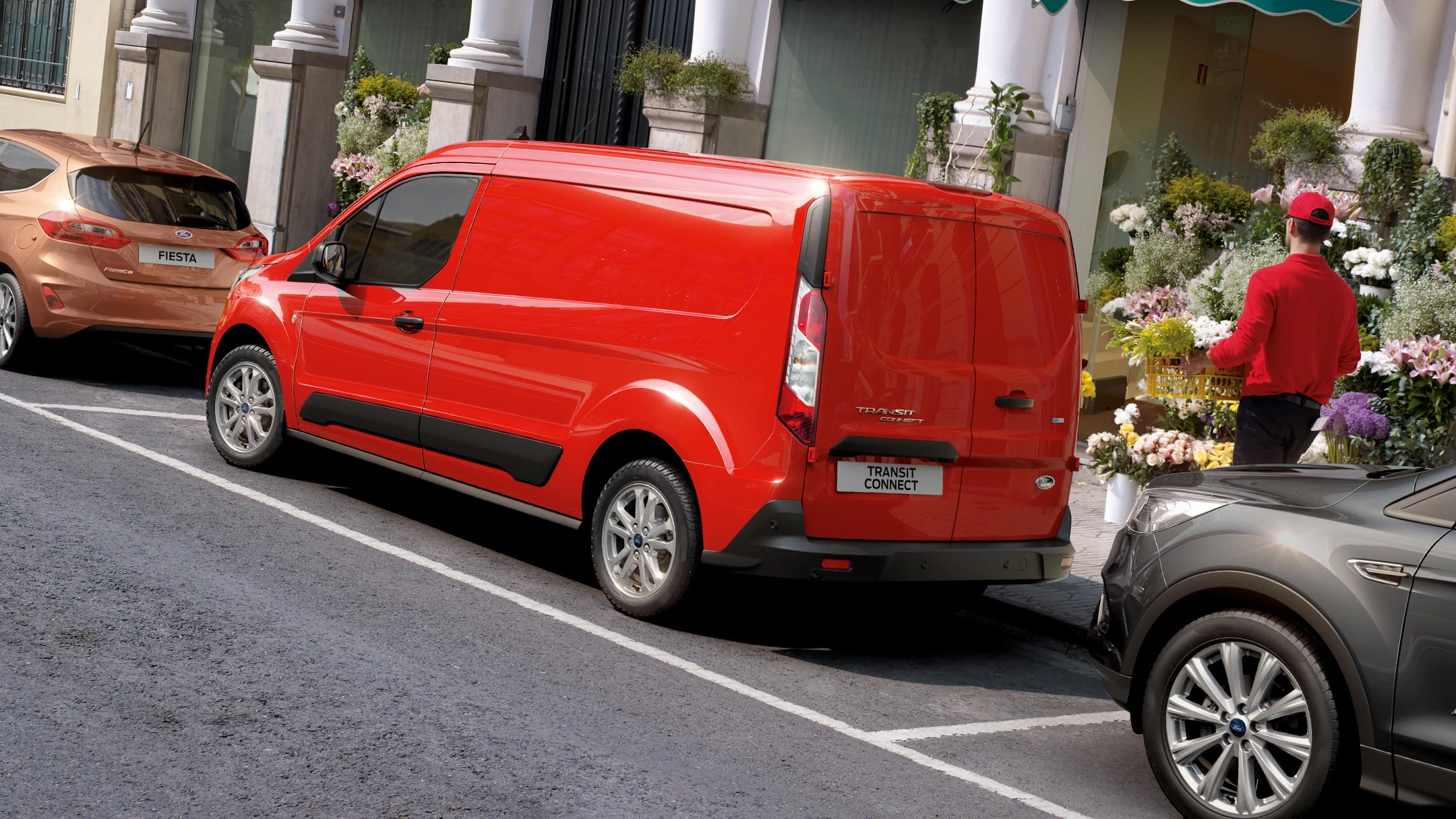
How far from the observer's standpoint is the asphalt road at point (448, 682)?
14.1 ft

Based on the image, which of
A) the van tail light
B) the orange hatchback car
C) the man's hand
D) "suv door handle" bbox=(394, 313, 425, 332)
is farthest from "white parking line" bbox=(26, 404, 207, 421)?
the man's hand

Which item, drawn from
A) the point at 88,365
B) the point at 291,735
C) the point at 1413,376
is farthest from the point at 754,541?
the point at 88,365

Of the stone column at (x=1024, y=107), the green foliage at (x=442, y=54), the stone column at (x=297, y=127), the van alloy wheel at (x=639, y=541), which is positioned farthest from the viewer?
the stone column at (x=297, y=127)

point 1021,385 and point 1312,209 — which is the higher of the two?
point 1312,209

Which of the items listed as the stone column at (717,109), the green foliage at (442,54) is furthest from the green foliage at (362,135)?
the stone column at (717,109)

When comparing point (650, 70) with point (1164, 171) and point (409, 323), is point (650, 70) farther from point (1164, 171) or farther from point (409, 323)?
point (409, 323)

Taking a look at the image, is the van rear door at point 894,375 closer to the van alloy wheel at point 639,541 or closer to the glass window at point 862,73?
the van alloy wheel at point 639,541

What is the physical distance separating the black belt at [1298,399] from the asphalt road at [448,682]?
1601 mm

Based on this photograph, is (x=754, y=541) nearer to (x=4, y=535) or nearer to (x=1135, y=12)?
(x=4, y=535)

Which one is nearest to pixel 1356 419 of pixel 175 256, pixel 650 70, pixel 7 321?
pixel 175 256

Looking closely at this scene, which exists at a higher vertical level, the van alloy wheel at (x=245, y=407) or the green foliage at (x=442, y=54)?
the green foliage at (x=442, y=54)

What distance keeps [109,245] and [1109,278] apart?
734 centimetres

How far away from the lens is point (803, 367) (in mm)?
5852

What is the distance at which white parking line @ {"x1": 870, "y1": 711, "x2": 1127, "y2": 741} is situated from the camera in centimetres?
534
